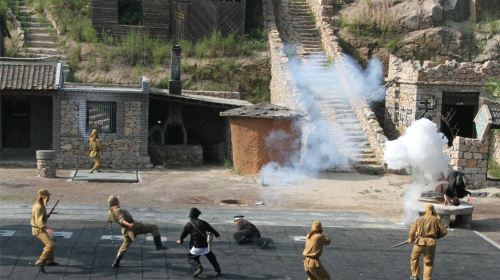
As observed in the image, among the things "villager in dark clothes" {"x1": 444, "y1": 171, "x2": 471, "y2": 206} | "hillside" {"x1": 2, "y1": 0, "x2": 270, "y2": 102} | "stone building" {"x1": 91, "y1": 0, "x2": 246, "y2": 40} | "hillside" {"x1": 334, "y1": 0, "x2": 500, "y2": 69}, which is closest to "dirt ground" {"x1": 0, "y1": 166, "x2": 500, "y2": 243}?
"villager in dark clothes" {"x1": 444, "y1": 171, "x2": 471, "y2": 206}

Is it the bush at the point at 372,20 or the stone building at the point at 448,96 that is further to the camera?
the bush at the point at 372,20

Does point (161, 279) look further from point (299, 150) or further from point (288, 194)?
point (299, 150)

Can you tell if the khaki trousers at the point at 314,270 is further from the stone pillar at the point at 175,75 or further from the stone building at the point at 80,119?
the stone pillar at the point at 175,75

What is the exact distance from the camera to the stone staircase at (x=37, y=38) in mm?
29844

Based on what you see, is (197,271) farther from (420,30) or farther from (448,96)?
(420,30)

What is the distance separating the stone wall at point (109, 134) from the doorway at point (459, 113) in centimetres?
1076

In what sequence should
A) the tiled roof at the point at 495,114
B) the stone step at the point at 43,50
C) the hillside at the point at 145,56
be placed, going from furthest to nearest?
the stone step at the point at 43,50
the hillside at the point at 145,56
the tiled roof at the point at 495,114

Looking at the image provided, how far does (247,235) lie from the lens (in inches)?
559

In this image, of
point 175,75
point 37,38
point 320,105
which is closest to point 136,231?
point 175,75

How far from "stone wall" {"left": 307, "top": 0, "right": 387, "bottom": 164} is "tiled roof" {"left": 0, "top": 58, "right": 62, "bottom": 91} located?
1082cm

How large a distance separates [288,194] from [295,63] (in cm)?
1081

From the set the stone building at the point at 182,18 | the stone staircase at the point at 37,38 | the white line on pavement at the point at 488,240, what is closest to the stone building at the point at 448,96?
the white line on pavement at the point at 488,240

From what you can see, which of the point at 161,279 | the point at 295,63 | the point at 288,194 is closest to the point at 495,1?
the point at 295,63

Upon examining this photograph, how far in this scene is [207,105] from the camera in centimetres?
2553
